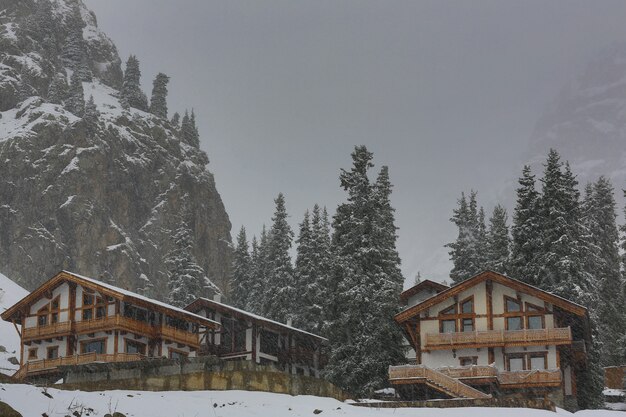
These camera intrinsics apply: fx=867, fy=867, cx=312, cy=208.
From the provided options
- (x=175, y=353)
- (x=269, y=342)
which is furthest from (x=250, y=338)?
(x=175, y=353)

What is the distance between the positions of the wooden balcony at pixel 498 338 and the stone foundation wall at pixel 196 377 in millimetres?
16871

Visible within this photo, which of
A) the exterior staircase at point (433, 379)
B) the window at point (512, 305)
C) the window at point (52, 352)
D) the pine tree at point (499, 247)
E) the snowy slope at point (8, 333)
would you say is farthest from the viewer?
the pine tree at point (499, 247)

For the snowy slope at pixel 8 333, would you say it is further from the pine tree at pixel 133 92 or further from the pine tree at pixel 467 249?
the pine tree at pixel 133 92

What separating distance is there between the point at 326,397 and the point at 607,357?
154 ft

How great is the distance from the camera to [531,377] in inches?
2055

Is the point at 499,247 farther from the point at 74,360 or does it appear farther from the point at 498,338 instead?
the point at 74,360

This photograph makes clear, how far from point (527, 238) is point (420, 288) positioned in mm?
9319

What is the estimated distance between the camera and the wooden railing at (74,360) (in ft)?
186

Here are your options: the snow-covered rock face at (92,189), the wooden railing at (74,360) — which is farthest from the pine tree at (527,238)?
the snow-covered rock face at (92,189)

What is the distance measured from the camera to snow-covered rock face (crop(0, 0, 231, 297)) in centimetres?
13350

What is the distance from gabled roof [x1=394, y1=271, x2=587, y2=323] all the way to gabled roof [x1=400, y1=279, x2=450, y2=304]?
10254 millimetres

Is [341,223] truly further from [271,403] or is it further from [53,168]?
[53,168]

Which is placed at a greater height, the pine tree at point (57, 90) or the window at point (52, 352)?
the pine tree at point (57, 90)

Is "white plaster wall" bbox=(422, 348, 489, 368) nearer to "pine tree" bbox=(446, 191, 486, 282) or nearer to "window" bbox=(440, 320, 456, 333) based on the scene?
"window" bbox=(440, 320, 456, 333)
